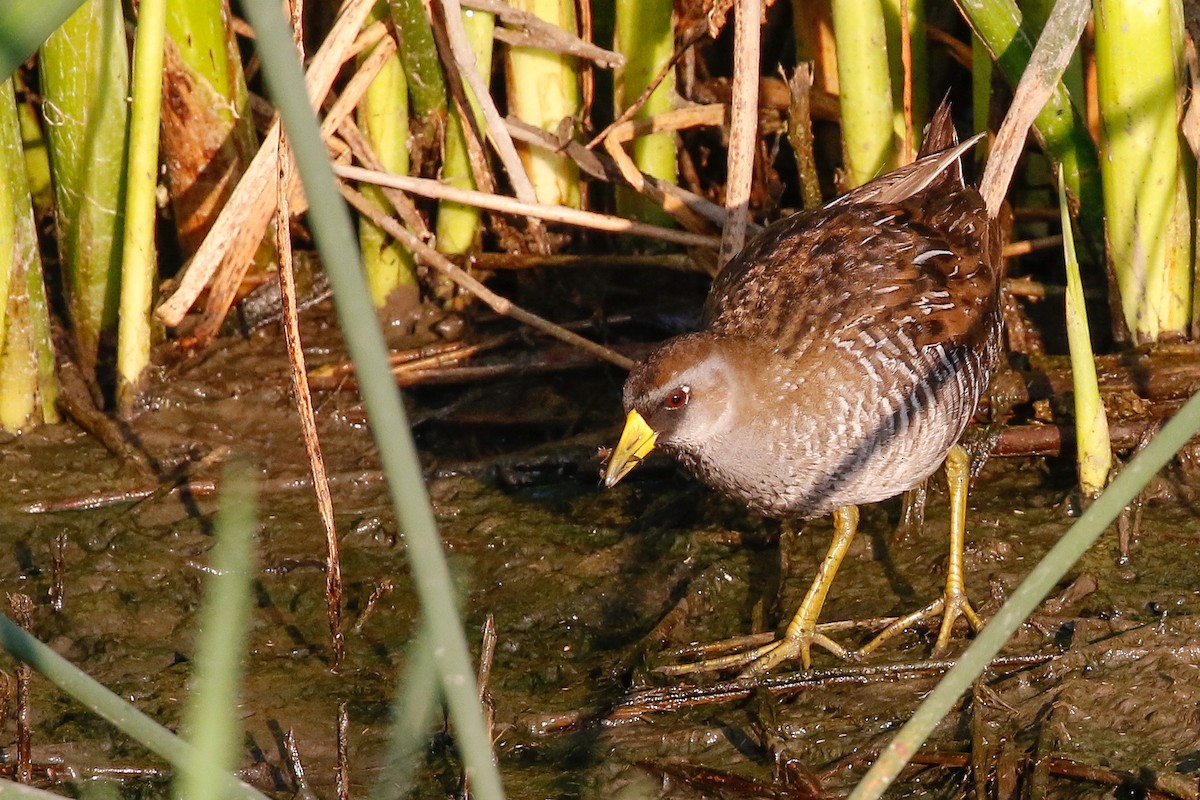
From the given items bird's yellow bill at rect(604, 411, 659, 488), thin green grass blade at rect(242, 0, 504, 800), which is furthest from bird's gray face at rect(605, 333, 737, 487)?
thin green grass blade at rect(242, 0, 504, 800)

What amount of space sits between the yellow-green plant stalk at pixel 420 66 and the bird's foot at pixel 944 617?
233cm

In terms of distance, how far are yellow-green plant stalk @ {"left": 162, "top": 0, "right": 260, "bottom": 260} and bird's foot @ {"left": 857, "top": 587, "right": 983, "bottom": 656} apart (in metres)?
2.60

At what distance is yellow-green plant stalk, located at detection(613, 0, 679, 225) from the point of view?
430cm

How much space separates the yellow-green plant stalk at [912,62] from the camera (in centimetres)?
408

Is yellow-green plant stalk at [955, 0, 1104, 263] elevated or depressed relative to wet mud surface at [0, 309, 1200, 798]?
elevated

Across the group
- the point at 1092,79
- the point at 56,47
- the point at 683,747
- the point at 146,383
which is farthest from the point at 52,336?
the point at 1092,79

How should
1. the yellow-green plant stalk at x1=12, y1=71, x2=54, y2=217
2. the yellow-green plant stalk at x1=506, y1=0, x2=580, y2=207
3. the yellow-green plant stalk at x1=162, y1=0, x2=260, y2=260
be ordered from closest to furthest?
1. the yellow-green plant stalk at x1=162, y1=0, x2=260, y2=260
2. the yellow-green plant stalk at x1=506, y1=0, x2=580, y2=207
3. the yellow-green plant stalk at x1=12, y1=71, x2=54, y2=217

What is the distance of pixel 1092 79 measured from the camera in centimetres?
420

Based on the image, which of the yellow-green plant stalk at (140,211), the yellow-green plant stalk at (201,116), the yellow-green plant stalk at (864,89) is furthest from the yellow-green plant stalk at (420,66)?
the yellow-green plant stalk at (864,89)

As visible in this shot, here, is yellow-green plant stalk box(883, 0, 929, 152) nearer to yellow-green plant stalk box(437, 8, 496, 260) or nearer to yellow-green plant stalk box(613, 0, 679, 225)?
yellow-green plant stalk box(613, 0, 679, 225)

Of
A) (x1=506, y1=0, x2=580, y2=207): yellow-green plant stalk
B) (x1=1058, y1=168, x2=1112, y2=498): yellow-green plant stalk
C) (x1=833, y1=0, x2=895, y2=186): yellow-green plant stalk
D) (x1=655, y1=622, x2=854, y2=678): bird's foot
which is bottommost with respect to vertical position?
(x1=655, y1=622, x2=854, y2=678): bird's foot

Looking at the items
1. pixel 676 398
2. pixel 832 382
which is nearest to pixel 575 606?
pixel 676 398

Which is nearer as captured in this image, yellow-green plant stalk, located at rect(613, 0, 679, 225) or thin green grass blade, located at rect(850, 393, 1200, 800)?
thin green grass blade, located at rect(850, 393, 1200, 800)

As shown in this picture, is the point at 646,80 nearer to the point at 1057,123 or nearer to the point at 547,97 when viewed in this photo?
the point at 547,97
